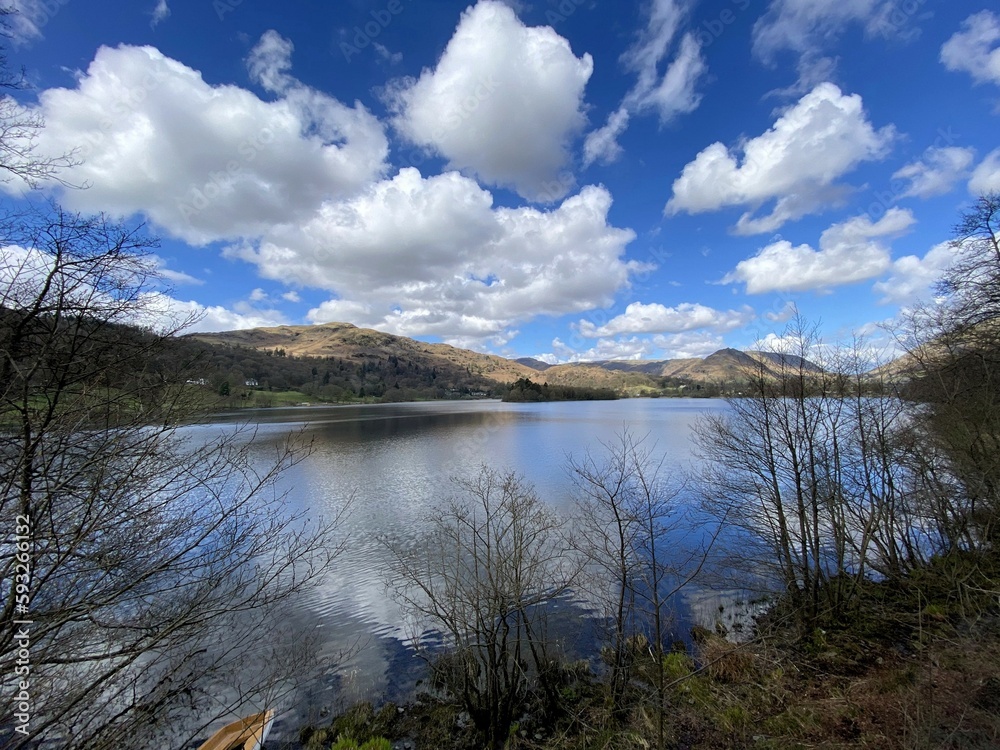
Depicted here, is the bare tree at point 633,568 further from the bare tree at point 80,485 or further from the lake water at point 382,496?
the bare tree at point 80,485

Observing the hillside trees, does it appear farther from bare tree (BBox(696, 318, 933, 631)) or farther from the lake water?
the lake water

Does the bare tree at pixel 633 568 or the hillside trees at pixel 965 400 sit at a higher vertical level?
the hillside trees at pixel 965 400

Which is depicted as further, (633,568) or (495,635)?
(633,568)

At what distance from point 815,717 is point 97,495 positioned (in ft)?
35.8

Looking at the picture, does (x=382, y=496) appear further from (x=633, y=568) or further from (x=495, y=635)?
(x=495, y=635)

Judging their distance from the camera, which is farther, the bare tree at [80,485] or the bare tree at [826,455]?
the bare tree at [826,455]

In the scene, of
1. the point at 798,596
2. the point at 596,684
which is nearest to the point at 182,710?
the point at 596,684

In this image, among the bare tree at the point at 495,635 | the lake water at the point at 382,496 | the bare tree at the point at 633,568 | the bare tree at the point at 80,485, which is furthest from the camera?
the lake water at the point at 382,496

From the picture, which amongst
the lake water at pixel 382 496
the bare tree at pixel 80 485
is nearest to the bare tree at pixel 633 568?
the lake water at pixel 382 496

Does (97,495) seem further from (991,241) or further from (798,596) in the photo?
(991,241)

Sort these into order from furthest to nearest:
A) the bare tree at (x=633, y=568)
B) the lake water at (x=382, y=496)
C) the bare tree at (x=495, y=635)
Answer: the lake water at (x=382, y=496)
the bare tree at (x=633, y=568)
the bare tree at (x=495, y=635)

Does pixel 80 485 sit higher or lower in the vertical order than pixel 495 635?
higher

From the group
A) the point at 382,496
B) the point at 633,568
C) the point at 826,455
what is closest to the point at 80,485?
the point at 633,568

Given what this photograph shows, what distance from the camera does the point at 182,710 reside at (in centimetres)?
859
